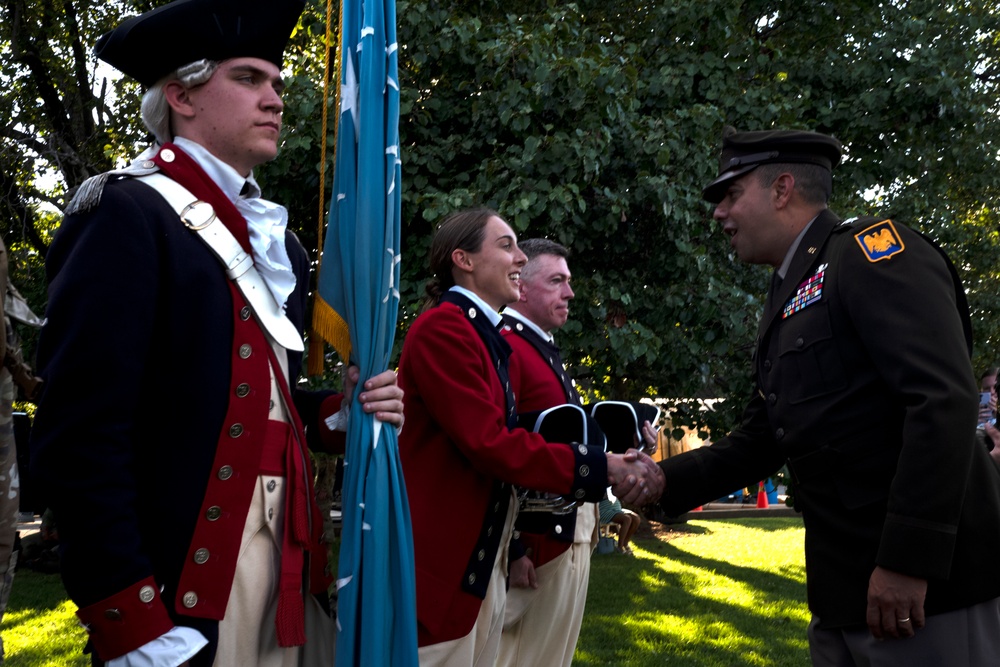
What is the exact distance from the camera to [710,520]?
2008 cm

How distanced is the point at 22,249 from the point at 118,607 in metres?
12.3

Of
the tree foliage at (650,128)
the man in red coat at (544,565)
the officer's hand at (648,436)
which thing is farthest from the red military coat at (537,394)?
the tree foliage at (650,128)

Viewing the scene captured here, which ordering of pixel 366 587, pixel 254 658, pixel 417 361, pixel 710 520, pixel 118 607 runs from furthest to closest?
pixel 710 520 < pixel 417 361 < pixel 366 587 < pixel 254 658 < pixel 118 607

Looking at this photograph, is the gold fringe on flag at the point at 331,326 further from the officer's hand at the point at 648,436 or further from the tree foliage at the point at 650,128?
the tree foliage at the point at 650,128

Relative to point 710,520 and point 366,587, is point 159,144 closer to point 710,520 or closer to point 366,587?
point 366,587

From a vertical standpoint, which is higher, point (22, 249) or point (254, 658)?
point (22, 249)

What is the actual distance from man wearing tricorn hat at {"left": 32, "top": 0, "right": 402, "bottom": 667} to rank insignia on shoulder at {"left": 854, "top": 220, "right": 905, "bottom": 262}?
1357mm

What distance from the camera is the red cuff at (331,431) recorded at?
2502 millimetres

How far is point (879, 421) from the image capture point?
107 inches

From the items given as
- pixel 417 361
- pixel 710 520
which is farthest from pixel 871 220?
pixel 710 520

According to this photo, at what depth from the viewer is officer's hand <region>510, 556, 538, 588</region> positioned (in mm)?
4211

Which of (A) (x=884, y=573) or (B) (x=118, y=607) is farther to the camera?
(A) (x=884, y=573)

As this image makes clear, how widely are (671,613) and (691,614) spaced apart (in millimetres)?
170

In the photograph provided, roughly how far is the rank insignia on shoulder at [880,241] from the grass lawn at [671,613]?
475 cm
